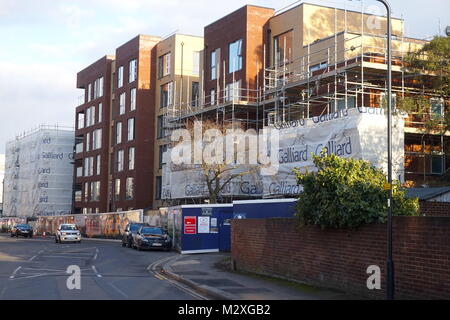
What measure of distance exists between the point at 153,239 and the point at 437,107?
16889 mm

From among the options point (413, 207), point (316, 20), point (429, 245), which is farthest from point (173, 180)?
point (429, 245)

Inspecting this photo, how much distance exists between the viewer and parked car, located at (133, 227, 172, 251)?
3362 centimetres

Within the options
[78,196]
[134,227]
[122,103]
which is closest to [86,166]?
[78,196]

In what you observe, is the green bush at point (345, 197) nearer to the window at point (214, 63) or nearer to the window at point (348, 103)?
the window at point (348, 103)

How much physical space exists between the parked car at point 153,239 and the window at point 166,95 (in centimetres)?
2465

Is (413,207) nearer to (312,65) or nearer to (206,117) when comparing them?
(312,65)

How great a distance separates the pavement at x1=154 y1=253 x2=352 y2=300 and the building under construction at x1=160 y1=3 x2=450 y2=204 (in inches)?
494

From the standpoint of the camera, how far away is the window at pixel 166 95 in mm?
58112

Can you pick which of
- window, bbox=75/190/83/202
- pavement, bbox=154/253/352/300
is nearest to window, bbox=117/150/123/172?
window, bbox=75/190/83/202

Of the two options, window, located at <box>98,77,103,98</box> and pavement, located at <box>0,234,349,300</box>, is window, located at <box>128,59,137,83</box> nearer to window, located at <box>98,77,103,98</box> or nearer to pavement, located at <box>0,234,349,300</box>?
window, located at <box>98,77,103,98</box>

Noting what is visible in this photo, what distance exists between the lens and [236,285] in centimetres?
1641

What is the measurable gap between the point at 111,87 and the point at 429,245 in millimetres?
63428

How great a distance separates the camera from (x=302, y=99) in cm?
3716
